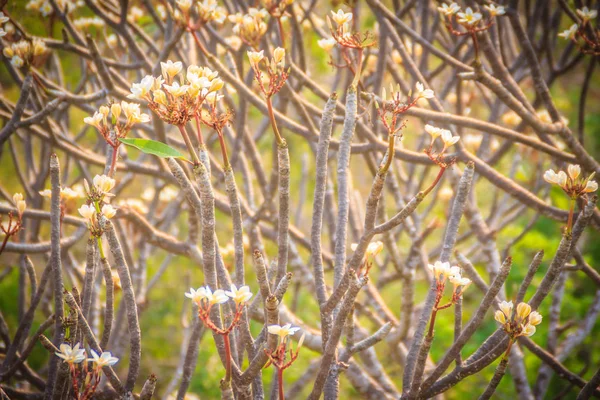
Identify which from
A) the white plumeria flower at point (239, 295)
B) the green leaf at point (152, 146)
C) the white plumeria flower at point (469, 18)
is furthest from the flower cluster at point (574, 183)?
the green leaf at point (152, 146)

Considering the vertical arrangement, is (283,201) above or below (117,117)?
below

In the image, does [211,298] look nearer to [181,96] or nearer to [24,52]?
[181,96]

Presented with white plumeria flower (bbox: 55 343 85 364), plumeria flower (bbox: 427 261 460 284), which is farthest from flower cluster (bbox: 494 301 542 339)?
white plumeria flower (bbox: 55 343 85 364)

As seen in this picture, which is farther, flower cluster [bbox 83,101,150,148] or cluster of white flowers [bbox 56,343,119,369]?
flower cluster [bbox 83,101,150,148]

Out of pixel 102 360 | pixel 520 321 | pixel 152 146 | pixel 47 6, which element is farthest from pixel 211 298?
pixel 47 6

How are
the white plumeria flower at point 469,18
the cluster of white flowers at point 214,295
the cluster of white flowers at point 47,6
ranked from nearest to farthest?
1. the cluster of white flowers at point 214,295
2. the white plumeria flower at point 469,18
3. the cluster of white flowers at point 47,6

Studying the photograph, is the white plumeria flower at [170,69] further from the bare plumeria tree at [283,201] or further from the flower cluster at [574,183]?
the flower cluster at [574,183]

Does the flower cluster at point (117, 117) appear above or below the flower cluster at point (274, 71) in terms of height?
below

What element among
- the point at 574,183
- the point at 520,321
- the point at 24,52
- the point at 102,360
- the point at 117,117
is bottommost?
the point at 102,360

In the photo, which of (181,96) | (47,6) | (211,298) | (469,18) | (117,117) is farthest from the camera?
(47,6)

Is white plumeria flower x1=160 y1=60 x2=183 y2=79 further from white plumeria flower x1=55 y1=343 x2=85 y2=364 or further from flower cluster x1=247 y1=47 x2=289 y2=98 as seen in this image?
white plumeria flower x1=55 y1=343 x2=85 y2=364

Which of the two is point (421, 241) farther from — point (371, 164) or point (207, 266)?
point (207, 266)
